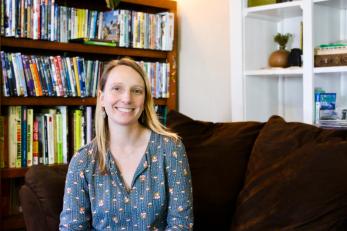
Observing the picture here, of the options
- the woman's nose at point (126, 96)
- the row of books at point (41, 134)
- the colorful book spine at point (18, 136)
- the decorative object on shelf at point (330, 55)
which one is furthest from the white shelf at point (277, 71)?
the colorful book spine at point (18, 136)

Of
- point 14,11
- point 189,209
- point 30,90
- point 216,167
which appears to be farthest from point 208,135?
point 14,11

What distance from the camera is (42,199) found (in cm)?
174

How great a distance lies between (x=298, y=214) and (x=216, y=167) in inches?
17.2

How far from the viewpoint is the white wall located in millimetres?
2975

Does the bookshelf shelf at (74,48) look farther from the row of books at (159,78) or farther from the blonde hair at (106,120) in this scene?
the blonde hair at (106,120)

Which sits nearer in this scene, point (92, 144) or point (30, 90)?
point (92, 144)

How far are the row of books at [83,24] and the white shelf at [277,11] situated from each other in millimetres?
490

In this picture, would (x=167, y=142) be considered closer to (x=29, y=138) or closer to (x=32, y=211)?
(x=32, y=211)

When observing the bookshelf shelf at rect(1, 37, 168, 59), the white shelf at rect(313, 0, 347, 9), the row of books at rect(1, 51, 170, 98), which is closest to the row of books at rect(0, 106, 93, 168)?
the row of books at rect(1, 51, 170, 98)

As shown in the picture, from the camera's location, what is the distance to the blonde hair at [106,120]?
170 cm

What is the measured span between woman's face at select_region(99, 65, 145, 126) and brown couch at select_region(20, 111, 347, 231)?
14.5 inches

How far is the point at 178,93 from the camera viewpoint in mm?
2988

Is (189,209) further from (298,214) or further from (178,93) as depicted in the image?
(178,93)

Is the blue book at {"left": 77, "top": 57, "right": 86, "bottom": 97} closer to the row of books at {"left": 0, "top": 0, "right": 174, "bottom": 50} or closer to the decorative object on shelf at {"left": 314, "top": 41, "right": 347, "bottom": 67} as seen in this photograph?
the row of books at {"left": 0, "top": 0, "right": 174, "bottom": 50}
